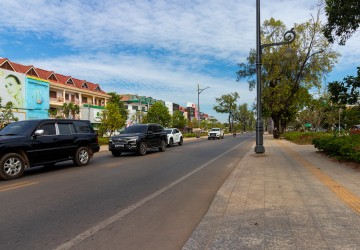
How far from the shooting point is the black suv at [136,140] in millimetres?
17750

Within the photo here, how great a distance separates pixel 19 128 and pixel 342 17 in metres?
12.6

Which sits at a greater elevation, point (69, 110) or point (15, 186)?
point (69, 110)

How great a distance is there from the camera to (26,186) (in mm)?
8781

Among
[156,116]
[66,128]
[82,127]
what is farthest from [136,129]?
[156,116]

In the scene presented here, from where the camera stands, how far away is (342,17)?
1260 centimetres

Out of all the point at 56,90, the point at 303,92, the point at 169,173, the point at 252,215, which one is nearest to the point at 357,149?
the point at 169,173

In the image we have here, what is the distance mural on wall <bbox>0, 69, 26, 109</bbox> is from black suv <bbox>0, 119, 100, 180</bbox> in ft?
82.4

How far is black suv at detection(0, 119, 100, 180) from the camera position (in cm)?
1012

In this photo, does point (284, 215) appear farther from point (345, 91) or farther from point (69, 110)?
point (69, 110)

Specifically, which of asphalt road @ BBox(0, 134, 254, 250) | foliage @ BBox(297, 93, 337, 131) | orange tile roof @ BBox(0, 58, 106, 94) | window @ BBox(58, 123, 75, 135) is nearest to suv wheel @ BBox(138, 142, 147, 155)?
window @ BBox(58, 123, 75, 135)

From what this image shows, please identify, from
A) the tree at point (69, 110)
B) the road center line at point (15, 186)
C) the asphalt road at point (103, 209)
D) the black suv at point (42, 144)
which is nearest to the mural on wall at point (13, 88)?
the tree at point (69, 110)

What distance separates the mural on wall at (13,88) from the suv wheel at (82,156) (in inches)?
990

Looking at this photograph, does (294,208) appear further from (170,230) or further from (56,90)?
(56,90)

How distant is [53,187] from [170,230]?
4.71 meters
